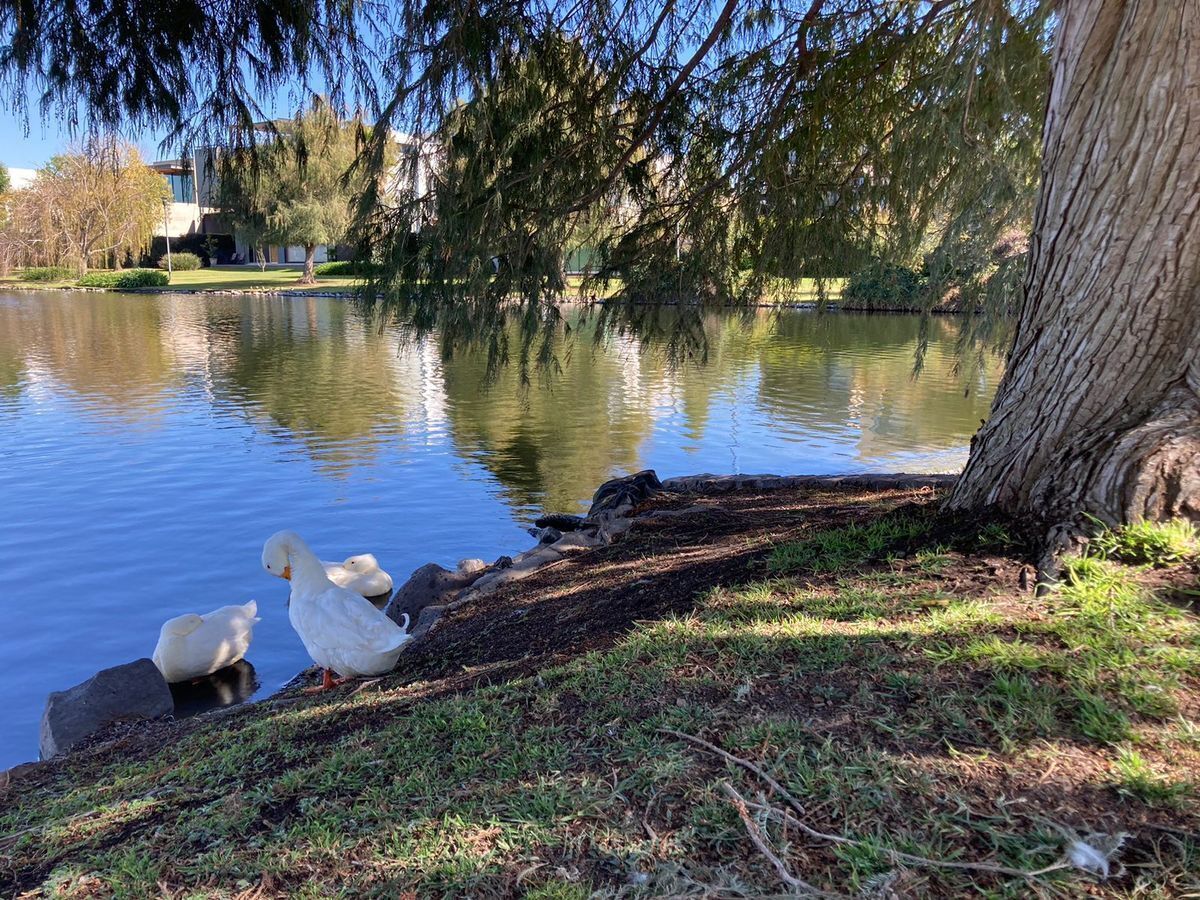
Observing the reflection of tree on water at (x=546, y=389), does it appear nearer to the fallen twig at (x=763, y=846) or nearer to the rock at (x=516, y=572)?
the rock at (x=516, y=572)

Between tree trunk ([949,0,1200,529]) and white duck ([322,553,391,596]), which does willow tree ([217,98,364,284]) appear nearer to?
white duck ([322,553,391,596])

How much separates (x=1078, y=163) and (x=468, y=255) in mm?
3481

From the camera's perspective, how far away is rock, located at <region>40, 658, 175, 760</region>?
4.92 meters

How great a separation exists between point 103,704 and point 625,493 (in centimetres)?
452

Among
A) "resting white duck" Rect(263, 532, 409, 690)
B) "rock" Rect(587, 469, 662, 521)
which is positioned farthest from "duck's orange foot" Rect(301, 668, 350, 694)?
"rock" Rect(587, 469, 662, 521)

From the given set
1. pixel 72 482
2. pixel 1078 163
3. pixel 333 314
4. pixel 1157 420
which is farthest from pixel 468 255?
pixel 333 314

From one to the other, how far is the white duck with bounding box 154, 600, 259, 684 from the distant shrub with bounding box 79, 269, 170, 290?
4866 cm

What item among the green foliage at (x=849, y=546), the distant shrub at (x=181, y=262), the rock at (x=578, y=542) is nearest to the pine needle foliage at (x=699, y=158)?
the rock at (x=578, y=542)

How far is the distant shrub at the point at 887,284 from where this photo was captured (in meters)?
6.82

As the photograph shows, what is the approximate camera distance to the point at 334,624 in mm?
4387

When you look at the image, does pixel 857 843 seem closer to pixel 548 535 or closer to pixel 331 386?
pixel 548 535

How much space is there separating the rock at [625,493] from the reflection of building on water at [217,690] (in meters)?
3.20

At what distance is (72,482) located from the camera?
34.3ft

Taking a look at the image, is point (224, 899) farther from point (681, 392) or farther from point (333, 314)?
point (333, 314)
